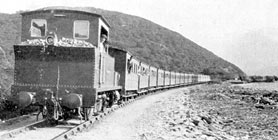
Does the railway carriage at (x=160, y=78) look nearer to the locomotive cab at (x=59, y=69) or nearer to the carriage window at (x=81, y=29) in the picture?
the carriage window at (x=81, y=29)

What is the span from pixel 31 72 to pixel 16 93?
0.71 m

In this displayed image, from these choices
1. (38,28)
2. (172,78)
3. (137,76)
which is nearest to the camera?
(38,28)

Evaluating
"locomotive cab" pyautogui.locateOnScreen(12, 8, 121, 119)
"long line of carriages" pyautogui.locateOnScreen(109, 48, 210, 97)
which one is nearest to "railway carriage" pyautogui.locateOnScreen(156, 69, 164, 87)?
"long line of carriages" pyautogui.locateOnScreen(109, 48, 210, 97)

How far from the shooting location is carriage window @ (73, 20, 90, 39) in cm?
971

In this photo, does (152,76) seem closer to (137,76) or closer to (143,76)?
(143,76)

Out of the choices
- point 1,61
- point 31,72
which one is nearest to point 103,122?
point 31,72

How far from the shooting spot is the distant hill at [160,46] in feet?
268

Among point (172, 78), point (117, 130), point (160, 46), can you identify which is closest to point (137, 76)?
point (117, 130)

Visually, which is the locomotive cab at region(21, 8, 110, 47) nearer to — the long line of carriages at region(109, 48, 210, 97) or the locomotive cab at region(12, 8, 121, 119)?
the locomotive cab at region(12, 8, 121, 119)

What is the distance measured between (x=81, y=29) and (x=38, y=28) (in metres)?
1.30

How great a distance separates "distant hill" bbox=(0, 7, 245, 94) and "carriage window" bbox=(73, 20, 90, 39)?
6237cm

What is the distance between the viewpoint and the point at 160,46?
93375mm

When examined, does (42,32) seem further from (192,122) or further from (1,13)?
(1,13)

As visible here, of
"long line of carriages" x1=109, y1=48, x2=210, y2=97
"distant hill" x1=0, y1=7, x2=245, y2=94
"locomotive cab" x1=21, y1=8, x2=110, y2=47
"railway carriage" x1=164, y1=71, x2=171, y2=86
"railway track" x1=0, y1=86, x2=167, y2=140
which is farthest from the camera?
"distant hill" x1=0, y1=7, x2=245, y2=94
